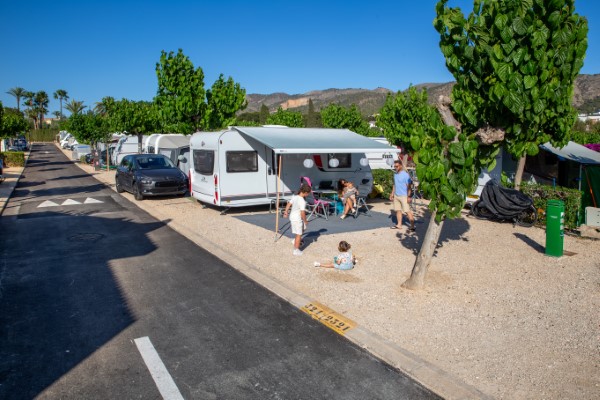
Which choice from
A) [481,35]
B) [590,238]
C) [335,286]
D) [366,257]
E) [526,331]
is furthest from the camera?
[590,238]

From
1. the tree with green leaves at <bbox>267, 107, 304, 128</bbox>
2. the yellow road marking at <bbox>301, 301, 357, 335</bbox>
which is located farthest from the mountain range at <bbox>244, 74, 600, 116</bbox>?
the yellow road marking at <bbox>301, 301, 357, 335</bbox>

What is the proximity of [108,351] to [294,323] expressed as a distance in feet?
6.96

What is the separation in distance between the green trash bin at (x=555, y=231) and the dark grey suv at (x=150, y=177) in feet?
38.4

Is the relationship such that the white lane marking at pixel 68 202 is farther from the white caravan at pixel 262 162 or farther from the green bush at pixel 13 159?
the green bush at pixel 13 159

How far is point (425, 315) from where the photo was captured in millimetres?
5734

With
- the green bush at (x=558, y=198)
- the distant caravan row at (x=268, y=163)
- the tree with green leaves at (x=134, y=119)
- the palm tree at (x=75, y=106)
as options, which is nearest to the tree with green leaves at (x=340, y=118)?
the tree with green leaves at (x=134, y=119)

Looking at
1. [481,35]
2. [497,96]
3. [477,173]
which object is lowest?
[477,173]

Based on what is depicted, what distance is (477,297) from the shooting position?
20.9 ft

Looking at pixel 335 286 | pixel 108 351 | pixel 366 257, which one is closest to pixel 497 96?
pixel 335 286

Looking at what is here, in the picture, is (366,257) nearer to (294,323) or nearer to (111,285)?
(294,323)

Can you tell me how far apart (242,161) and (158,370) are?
8.93m

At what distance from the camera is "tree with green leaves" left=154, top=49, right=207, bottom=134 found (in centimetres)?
Result: 1572

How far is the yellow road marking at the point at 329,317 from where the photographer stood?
17.8 ft

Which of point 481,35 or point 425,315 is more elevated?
point 481,35
